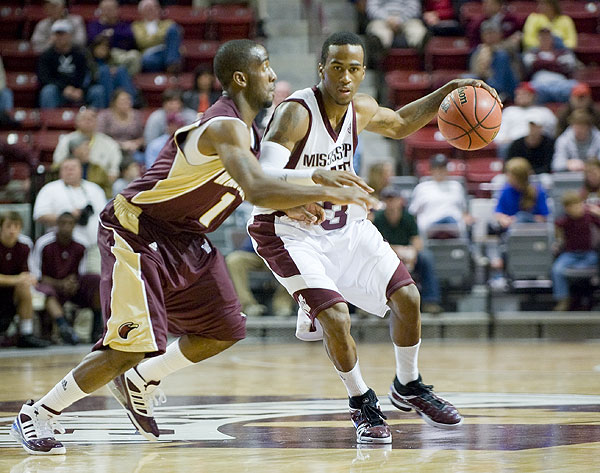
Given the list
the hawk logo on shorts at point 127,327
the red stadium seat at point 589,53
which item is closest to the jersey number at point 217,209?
the hawk logo on shorts at point 127,327

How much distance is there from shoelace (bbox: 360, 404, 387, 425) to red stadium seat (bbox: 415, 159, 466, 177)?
742cm

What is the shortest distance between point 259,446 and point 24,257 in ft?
19.4

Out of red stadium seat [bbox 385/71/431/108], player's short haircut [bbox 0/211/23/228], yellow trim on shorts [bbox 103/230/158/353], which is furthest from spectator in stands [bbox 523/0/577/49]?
yellow trim on shorts [bbox 103/230/158/353]

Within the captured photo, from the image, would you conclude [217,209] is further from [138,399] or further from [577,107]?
[577,107]

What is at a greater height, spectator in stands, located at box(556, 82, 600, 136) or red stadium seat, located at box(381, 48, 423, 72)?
red stadium seat, located at box(381, 48, 423, 72)

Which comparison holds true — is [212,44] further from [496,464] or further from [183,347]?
[496,464]

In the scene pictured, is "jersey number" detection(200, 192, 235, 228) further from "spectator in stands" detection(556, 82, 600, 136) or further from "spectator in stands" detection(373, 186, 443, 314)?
"spectator in stands" detection(556, 82, 600, 136)

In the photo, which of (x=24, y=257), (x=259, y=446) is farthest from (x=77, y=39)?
(x=259, y=446)

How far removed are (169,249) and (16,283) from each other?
538 cm

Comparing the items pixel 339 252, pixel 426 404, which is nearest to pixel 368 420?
pixel 426 404

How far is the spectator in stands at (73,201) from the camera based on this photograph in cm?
998

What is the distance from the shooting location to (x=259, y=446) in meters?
4.11

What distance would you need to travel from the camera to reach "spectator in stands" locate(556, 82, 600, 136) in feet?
37.7

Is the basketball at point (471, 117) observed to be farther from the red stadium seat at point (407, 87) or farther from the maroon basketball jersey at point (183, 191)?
the red stadium seat at point (407, 87)
